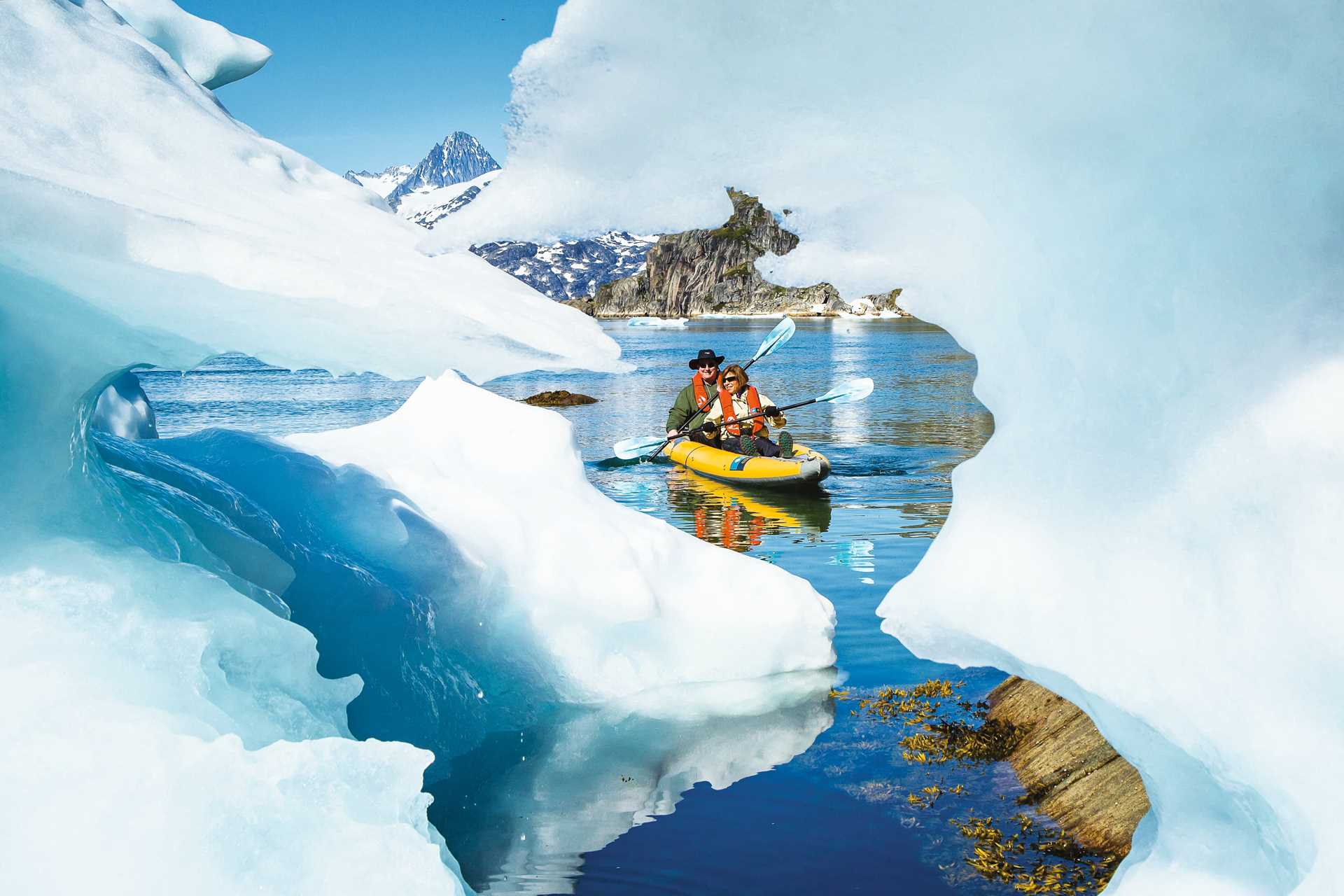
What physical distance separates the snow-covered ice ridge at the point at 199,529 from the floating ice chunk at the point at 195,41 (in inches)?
53.7

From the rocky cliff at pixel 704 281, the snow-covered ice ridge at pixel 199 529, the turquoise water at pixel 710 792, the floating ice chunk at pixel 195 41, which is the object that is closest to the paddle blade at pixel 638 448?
the turquoise water at pixel 710 792

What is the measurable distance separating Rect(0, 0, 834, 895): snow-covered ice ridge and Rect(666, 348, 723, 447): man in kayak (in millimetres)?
10924

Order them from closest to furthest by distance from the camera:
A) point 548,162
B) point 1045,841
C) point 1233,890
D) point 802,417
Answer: point 1233,890, point 548,162, point 1045,841, point 802,417

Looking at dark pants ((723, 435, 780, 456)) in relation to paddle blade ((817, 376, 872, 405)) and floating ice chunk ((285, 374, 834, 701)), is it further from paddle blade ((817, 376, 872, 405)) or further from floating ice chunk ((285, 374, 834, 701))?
floating ice chunk ((285, 374, 834, 701))

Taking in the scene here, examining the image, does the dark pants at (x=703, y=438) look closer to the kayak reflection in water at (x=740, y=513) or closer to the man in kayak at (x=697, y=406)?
the man in kayak at (x=697, y=406)

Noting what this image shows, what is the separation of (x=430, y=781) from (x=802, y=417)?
922 inches

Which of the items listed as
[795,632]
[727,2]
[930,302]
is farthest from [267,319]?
[795,632]

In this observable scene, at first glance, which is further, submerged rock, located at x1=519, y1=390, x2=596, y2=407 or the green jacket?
submerged rock, located at x1=519, y1=390, x2=596, y2=407

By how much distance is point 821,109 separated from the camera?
12.6ft

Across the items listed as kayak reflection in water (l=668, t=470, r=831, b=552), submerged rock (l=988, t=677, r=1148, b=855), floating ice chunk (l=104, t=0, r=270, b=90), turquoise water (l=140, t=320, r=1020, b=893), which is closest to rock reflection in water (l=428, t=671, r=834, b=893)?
turquoise water (l=140, t=320, r=1020, b=893)

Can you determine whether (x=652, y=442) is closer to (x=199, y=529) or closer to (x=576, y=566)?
(x=576, y=566)

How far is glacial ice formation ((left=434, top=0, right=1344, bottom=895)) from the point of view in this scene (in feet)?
9.36

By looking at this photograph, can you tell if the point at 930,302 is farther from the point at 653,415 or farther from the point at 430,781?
the point at 653,415

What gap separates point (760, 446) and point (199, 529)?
479 inches
